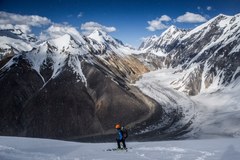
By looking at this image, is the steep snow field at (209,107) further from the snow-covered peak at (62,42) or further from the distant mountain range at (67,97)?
the snow-covered peak at (62,42)

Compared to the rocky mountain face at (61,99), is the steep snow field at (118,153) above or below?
below

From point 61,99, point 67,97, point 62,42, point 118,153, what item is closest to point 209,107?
point 67,97

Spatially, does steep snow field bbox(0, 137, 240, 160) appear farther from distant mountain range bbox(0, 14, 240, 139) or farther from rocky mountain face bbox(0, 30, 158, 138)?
rocky mountain face bbox(0, 30, 158, 138)

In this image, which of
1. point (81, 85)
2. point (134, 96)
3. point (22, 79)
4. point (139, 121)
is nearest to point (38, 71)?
point (22, 79)

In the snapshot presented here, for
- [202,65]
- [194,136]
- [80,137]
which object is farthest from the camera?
[202,65]

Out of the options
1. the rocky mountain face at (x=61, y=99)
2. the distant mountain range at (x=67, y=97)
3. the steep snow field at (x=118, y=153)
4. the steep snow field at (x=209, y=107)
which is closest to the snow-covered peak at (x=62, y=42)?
the distant mountain range at (x=67, y=97)

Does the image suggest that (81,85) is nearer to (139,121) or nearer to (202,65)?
(139,121)

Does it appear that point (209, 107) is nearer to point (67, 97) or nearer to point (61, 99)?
point (67, 97)
